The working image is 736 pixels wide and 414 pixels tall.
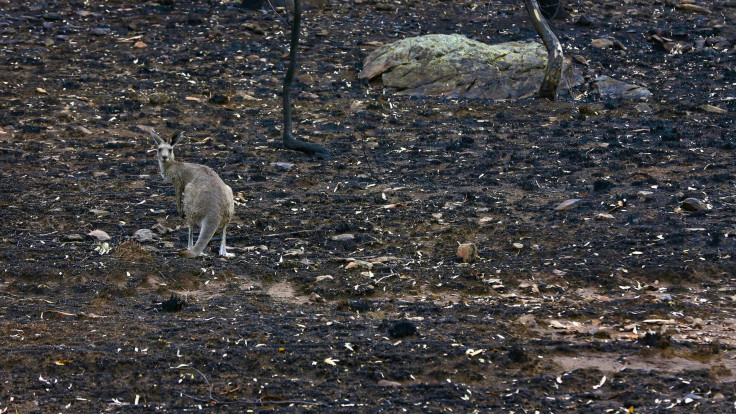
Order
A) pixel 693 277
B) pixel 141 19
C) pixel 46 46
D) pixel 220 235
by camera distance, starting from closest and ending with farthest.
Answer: pixel 693 277
pixel 220 235
pixel 46 46
pixel 141 19

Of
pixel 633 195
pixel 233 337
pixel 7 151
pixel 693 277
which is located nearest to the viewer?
pixel 233 337

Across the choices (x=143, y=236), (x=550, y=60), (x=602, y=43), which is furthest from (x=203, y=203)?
(x=602, y=43)

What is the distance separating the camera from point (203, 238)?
7652 mm

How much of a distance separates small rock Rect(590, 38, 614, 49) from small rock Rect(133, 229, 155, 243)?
10.4 m

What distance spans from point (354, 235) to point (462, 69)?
6.28 metres

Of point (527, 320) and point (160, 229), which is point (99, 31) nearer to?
point (160, 229)

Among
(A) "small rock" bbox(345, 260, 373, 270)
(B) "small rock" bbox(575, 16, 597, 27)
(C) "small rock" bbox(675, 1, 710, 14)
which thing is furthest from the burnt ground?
(C) "small rock" bbox(675, 1, 710, 14)

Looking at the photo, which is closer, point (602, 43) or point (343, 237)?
point (343, 237)

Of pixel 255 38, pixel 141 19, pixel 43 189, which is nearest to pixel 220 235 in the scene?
pixel 43 189

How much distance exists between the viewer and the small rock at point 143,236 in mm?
8141

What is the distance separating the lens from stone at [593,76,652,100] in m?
13.3

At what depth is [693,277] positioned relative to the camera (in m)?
7.07

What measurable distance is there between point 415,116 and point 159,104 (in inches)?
152

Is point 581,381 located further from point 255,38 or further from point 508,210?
point 255,38
